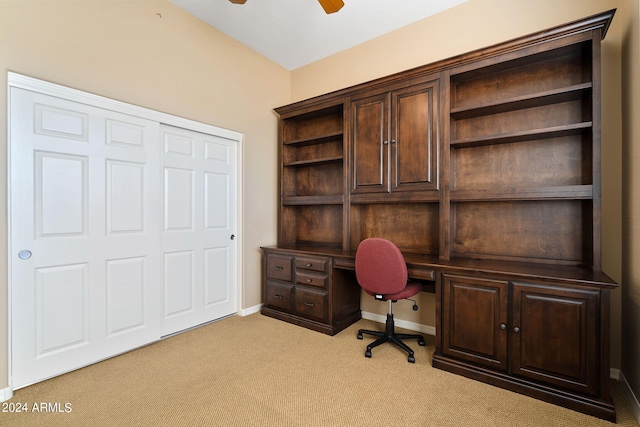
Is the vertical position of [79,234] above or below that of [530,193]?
below

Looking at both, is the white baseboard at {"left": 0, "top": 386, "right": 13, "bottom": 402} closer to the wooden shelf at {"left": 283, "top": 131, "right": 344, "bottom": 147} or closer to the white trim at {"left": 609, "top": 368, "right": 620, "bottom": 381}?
the wooden shelf at {"left": 283, "top": 131, "right": 344, "bottom": 147}

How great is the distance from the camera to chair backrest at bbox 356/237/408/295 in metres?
2.35

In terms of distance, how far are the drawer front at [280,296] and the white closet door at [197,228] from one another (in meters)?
0.42

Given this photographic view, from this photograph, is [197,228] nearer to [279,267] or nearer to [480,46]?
[279,267]

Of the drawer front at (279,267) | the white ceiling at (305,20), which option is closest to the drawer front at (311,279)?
the drawer front at (279,267)

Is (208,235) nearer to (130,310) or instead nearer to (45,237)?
(130,310)

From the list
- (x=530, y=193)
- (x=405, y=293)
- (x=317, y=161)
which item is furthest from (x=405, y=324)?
(x=317, y=161)

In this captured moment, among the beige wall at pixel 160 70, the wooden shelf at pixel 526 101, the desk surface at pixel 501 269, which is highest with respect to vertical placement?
the beige wall at pixel 160 70

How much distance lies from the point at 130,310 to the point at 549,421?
3133mm

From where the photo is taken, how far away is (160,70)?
2.74 m

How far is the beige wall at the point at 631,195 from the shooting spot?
184 cm

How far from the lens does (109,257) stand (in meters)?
2.44

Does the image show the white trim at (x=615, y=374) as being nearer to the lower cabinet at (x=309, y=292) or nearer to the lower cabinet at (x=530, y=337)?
the lower cabinet at (x=530, y=337)

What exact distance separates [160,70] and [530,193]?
130 inches
